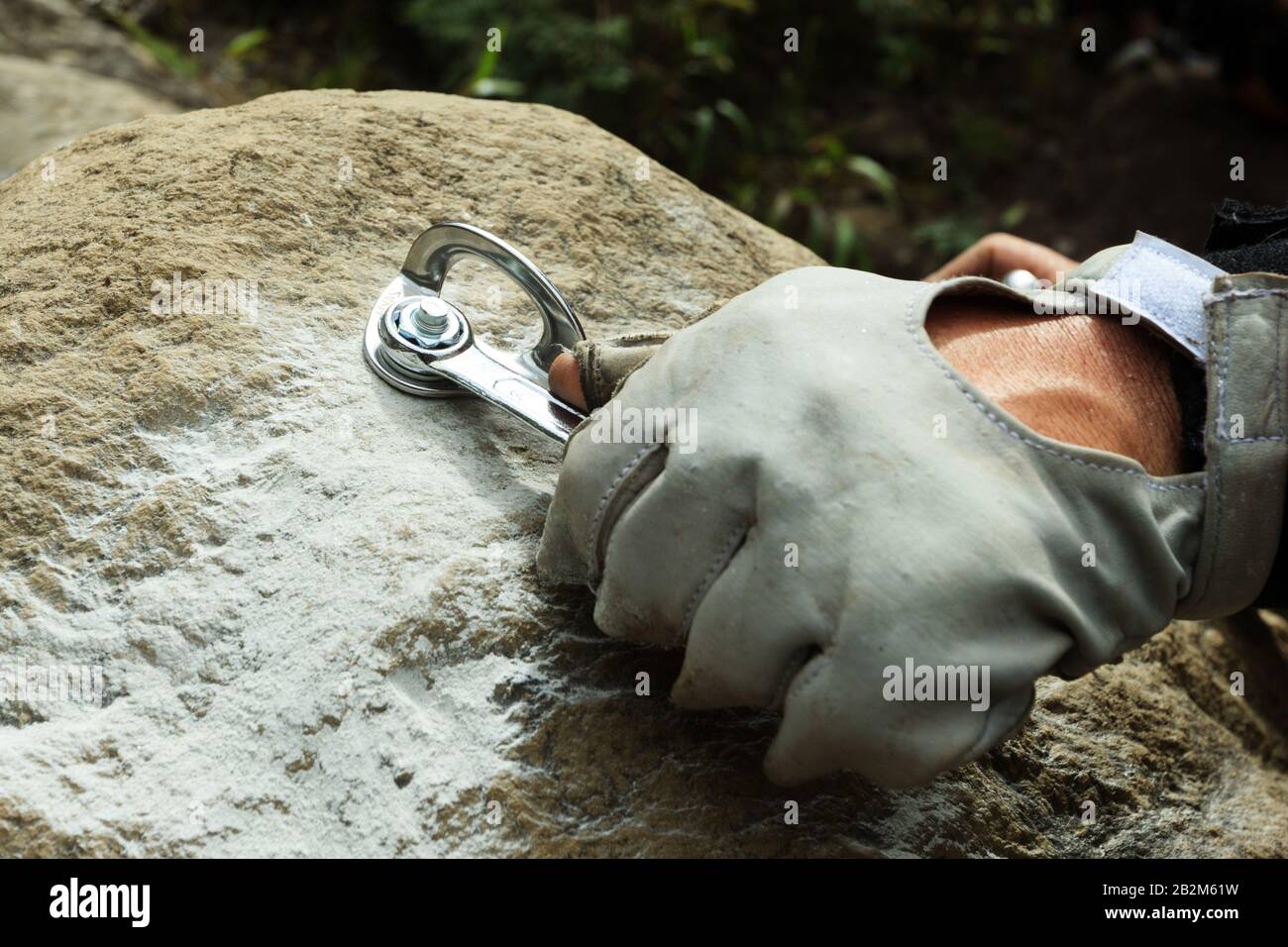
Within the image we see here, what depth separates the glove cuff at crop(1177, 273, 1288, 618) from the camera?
3.72ft

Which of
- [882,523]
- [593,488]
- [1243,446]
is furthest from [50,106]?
[1243,446]

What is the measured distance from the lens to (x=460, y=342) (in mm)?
1430

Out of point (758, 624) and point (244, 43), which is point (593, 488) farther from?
point (244, 43)

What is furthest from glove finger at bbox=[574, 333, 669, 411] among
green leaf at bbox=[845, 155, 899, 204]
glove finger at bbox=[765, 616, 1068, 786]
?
green leaf at bbox=[845, 155, 899, 204]

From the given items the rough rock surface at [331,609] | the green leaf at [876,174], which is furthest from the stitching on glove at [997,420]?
the green leaf at [876,174]

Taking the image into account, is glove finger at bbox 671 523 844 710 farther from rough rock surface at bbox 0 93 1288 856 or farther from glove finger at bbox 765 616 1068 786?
rough rock surface at bbox 0 93 1288 856

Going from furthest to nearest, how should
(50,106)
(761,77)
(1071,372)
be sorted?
(761,77) < (50,106) < (1071,372)

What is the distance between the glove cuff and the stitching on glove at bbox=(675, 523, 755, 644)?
0.44 meters

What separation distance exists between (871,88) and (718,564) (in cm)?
353

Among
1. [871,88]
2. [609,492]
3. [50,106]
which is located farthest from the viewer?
[871,88]

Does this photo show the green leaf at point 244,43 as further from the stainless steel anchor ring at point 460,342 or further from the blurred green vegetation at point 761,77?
the stainless steel anchor ring at point 460,342

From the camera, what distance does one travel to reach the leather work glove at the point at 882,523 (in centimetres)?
100

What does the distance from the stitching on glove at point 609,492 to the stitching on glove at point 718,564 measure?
11 centimetres

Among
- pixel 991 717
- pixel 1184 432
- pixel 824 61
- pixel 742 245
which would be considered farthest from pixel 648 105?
pixel 991 717
